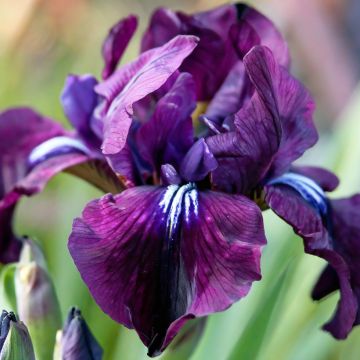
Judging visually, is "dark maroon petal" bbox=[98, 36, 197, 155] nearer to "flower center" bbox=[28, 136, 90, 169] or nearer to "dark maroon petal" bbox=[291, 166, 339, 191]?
"flower center" bbox=[28, 136, 90, 169]

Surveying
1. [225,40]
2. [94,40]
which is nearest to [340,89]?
[94,40]

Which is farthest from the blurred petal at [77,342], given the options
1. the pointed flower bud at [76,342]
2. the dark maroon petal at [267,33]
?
the dark maroon petal at [267,33]

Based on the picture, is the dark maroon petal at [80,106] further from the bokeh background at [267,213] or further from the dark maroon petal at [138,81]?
the bokeh background at [267,213]

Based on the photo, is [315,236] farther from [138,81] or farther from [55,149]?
[55,149]

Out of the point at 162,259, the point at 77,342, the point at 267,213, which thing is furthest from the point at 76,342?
the point at 267,213

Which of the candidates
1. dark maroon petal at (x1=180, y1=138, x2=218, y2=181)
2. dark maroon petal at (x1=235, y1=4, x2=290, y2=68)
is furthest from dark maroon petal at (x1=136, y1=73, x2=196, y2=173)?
dark maroon petal at (x1=235, y1=4, x2=290, y2=68)
